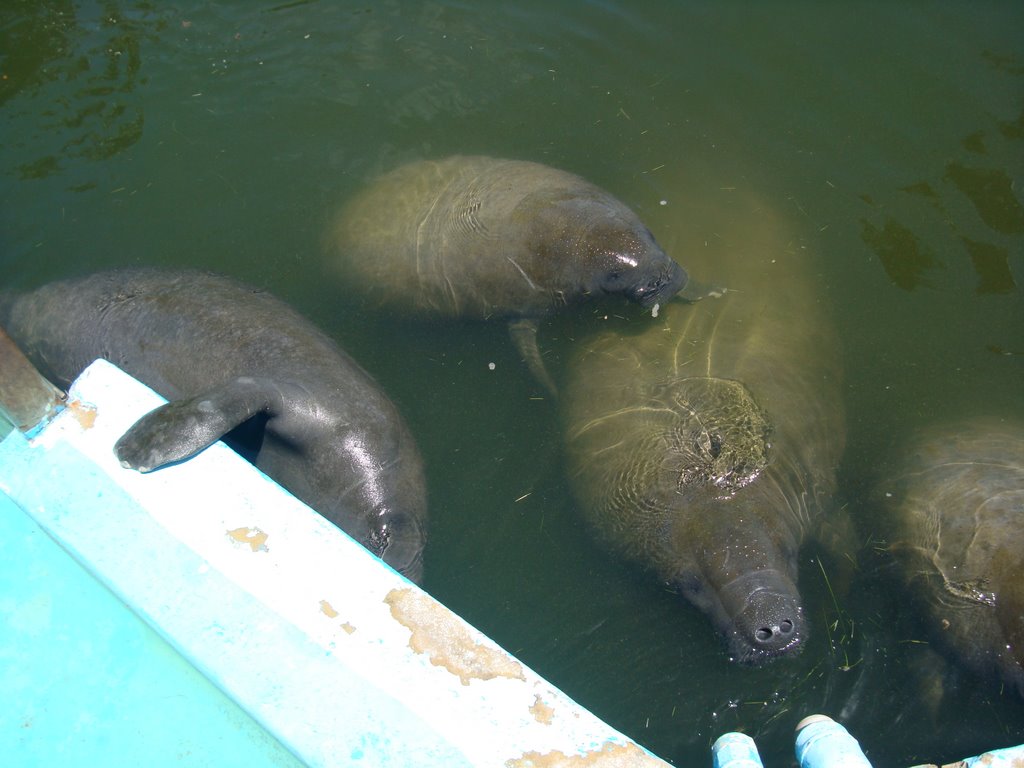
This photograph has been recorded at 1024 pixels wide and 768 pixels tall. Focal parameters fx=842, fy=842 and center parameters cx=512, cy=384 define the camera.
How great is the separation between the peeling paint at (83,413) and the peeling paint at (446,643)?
160 centimetres

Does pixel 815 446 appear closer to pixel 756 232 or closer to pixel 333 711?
pixel 756 232

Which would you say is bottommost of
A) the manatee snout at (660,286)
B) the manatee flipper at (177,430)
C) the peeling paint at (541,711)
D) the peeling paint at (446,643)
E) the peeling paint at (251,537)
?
the manatee snout at (660,286)

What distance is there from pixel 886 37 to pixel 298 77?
5.81 metres

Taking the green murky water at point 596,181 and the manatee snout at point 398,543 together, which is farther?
the green murky water at point 596,181

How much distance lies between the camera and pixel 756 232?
271 inches

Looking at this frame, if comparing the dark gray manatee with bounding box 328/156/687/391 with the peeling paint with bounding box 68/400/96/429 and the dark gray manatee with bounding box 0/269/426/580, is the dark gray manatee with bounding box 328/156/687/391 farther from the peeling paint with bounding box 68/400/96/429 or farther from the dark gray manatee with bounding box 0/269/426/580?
the peeling paint with bounding box 68/400/96/429

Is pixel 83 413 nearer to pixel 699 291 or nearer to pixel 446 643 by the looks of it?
pixel 446 643

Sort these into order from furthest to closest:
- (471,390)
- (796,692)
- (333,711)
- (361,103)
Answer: (361,103), (471,390), (796,692), (333,711)

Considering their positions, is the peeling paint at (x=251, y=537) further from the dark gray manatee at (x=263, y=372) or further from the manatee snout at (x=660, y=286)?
the manatee snout at (x=660, y=286)

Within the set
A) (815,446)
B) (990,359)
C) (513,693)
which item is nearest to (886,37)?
(990,359)

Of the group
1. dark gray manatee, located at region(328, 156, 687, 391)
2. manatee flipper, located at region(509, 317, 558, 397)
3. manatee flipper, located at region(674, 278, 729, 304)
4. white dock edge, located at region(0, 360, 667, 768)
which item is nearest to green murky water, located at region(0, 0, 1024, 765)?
manatee flipper, located at region(509, 317, 558, 397)

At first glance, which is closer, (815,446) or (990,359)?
(815,446)

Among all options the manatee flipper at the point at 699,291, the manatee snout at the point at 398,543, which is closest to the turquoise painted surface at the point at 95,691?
the manatee snout at the point at 398,543

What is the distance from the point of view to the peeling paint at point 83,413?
378cm
